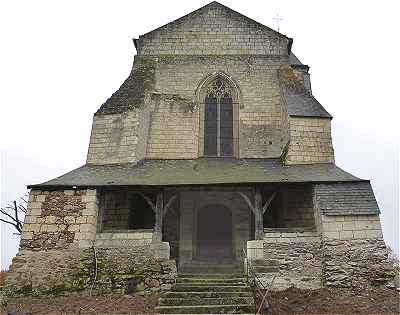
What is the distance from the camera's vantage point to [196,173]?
11.3 meters

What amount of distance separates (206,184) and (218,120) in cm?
456

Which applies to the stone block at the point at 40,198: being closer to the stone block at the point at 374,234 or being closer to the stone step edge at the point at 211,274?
the stone step edge at the point at 211,274

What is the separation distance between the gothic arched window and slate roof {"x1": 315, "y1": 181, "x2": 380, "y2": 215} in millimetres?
4271

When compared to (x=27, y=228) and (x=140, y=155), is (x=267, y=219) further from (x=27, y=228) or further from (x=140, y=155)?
(x=27, y=228)

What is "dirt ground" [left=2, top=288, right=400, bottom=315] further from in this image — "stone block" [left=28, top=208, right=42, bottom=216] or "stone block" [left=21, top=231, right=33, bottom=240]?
"stone block" [left=28, top=208, right=42, bottom=216]

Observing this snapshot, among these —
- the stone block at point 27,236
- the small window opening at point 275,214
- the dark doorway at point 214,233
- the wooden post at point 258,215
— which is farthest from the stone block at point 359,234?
the stone block at point 27,236

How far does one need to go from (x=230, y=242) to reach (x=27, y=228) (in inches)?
222

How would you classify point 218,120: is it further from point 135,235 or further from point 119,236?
point 119,236

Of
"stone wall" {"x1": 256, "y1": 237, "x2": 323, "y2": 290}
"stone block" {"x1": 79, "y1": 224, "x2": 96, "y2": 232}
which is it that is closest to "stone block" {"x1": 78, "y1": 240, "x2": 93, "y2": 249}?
"stone block" {"x1": 79, "y1": 224, "x2": 96, "y2": 232}

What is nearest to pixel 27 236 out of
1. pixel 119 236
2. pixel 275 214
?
pixel 119 236

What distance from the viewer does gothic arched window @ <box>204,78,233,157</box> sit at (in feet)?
44.9

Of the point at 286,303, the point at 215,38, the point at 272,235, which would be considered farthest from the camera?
the point at 215,38

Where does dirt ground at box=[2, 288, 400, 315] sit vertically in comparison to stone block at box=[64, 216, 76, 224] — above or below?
below

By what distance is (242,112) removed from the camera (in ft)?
45.6
